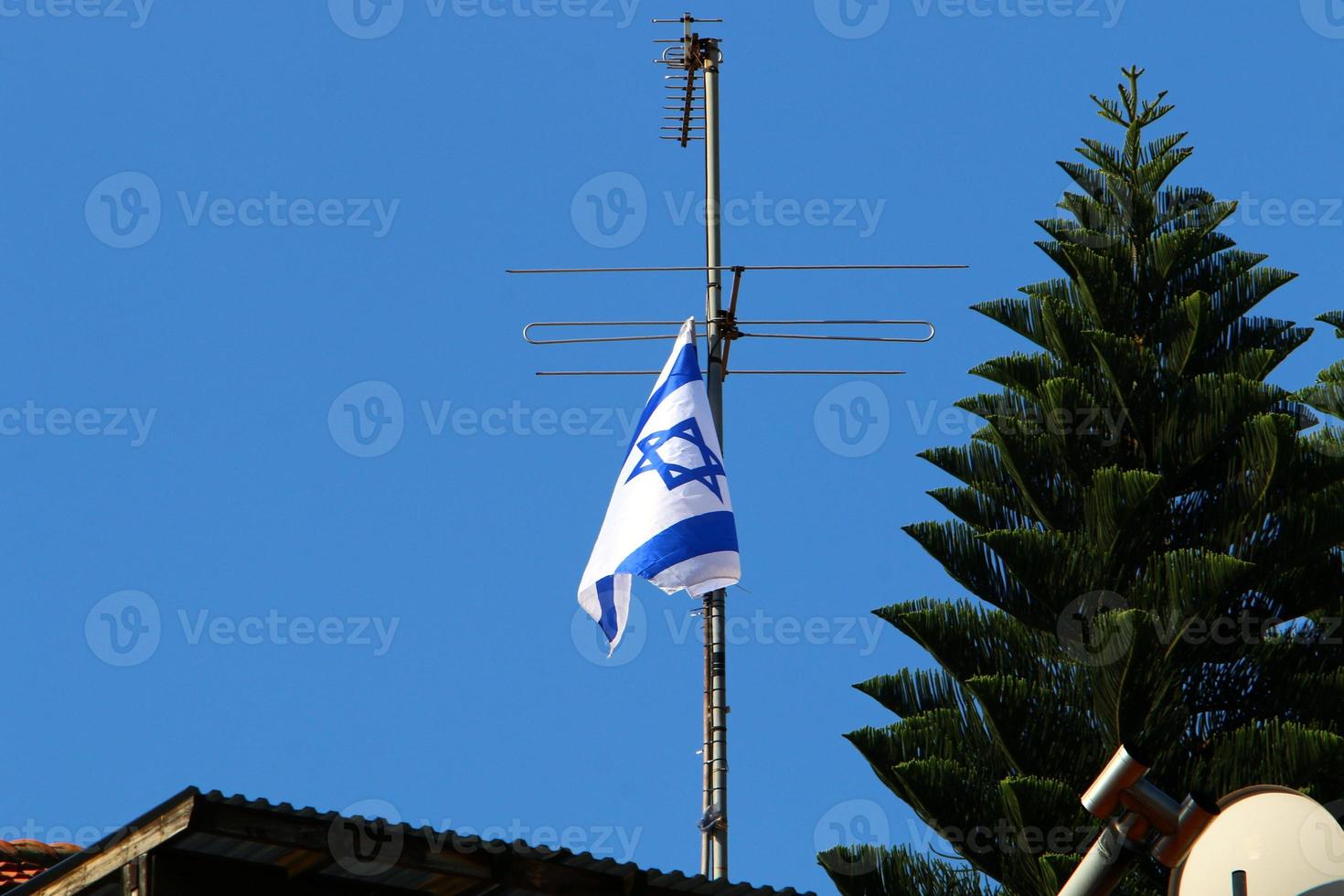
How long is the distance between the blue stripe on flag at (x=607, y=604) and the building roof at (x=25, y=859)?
3.54 m

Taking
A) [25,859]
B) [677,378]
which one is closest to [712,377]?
[677,378]

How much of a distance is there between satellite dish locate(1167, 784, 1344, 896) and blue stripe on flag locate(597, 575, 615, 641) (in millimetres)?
7703

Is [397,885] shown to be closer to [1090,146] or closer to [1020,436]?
[1020,436]

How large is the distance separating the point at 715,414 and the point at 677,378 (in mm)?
334

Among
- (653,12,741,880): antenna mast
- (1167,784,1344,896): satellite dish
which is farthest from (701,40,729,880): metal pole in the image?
(1167,784,1344,896): satellite dish

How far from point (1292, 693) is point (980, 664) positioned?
209 cm

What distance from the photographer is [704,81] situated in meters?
13.8

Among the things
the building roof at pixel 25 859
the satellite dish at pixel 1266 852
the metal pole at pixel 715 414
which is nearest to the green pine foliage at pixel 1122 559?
the metal pole at pixel 715 414

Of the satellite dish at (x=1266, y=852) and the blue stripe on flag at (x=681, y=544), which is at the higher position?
the blue stripe on flag at (x=681, y=544)

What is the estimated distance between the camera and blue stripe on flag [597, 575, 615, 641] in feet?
39.1

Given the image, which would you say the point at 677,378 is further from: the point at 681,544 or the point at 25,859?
the point at 25,859

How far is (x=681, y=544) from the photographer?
11930 millimetres

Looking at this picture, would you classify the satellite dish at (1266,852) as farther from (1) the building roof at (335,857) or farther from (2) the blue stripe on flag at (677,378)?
(2) the blue stripe on flag at (677,378)

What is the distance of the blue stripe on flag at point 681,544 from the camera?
11.9m
